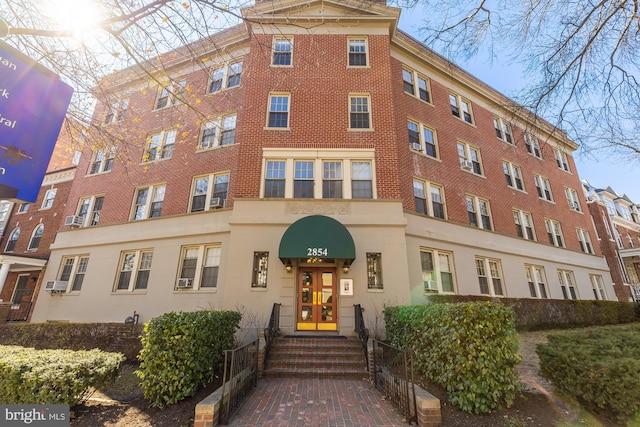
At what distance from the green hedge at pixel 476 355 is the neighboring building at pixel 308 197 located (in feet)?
15.7

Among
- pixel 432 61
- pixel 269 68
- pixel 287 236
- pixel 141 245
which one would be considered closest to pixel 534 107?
pixel 287 236

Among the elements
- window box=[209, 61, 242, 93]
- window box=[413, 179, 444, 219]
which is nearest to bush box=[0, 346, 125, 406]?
window box=[413, 179, 444, 219]

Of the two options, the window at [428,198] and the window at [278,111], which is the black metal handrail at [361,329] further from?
the window at [278,111]

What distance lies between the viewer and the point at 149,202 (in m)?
15.6

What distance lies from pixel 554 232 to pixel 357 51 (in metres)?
19.0

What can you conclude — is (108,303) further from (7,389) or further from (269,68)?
(269,68)

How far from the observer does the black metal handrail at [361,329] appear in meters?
8.64

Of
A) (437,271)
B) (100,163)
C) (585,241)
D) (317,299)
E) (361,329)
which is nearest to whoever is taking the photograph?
(361,329)

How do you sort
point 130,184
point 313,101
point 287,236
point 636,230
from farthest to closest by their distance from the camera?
1. point 636,230
2. point 130,184
3. point 313,101
4. point 287,236

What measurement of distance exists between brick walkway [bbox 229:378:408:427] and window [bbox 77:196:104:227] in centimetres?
1564

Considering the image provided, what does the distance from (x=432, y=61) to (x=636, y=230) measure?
3576cm

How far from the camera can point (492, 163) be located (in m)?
18.5

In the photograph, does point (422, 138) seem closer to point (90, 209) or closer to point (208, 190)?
point (208, 190)

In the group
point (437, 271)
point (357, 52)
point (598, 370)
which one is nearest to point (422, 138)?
point (357, 52)
